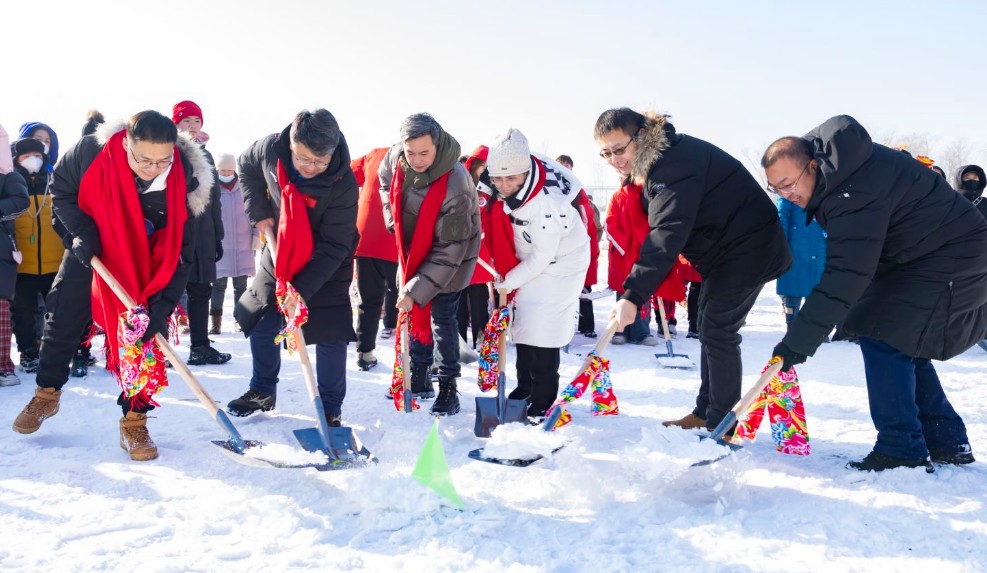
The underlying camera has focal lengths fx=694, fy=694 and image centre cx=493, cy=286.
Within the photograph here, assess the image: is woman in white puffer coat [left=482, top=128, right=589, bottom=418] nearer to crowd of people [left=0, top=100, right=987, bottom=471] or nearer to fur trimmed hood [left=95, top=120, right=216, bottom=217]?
crowd of people [left=0, top=100, right=987, bottom=471]

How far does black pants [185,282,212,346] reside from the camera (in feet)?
17.6

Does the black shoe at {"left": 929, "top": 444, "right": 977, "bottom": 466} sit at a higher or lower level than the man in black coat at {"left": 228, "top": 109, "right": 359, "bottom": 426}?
lower

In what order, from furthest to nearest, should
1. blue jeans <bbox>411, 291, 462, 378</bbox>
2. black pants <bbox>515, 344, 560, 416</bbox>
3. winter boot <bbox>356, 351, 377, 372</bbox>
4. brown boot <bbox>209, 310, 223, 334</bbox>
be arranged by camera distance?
brown boot <bbox>209, 310, 223, 334</bbox> < winter boot <bbox>356, 351, 377, 372</bbox> < blue jeans <bbox>411, 291, 462, 378</bbox> < black pants <bbox>515, 344, 560, 416</bbox>

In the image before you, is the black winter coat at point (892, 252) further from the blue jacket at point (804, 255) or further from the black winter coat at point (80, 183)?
the blue jacket at point (804, 255)

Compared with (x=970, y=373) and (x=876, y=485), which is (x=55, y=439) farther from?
(x=970, y=373)

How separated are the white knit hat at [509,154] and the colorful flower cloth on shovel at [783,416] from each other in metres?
1.63

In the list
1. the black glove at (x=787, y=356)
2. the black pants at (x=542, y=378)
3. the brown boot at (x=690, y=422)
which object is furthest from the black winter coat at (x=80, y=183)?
the black glove at (x=787, y=356)

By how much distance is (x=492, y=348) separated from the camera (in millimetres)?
3951

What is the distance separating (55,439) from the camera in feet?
11.7

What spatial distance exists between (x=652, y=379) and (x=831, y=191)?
2.69 metres

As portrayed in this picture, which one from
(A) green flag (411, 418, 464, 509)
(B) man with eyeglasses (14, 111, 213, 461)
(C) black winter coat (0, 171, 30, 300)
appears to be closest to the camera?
(A) green flag (411, 418, 464, 509)

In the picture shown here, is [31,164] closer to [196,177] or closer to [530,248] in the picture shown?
[196,177]

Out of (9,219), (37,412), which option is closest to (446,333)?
(37,412)

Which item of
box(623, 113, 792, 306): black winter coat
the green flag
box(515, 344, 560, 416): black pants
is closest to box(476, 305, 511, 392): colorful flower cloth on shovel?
box(515, 344, 560, 416): black pants
